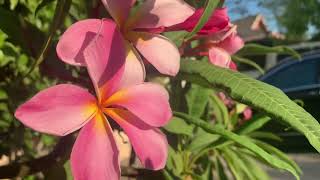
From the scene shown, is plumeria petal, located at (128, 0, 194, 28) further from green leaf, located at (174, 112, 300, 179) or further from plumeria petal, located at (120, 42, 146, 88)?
green leaf, located at (174, 112, 300, 179)

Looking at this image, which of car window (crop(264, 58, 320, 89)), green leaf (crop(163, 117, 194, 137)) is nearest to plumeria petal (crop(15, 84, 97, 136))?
green leaf (crop(163, 117, 194, 137))

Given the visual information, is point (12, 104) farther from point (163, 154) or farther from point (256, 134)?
point (163, 154)

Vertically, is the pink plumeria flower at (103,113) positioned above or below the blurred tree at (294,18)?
above

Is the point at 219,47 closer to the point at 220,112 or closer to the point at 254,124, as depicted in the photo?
the point at 254,124

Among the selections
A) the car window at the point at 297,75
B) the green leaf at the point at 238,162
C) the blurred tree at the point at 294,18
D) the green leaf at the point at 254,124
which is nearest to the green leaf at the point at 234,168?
the green leaf at the point at 238,162

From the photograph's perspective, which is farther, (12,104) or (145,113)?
(12,104)

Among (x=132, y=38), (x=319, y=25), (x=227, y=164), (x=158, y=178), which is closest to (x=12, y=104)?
(x=227, y=164)

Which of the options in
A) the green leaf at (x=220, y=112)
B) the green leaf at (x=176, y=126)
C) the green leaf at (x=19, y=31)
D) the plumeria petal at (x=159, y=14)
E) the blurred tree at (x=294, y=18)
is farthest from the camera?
the blurred tree at (x=294, y=18)

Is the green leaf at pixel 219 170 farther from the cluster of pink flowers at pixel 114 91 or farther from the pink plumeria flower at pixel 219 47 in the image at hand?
the cluster of pink flowers at pixel 114 91
